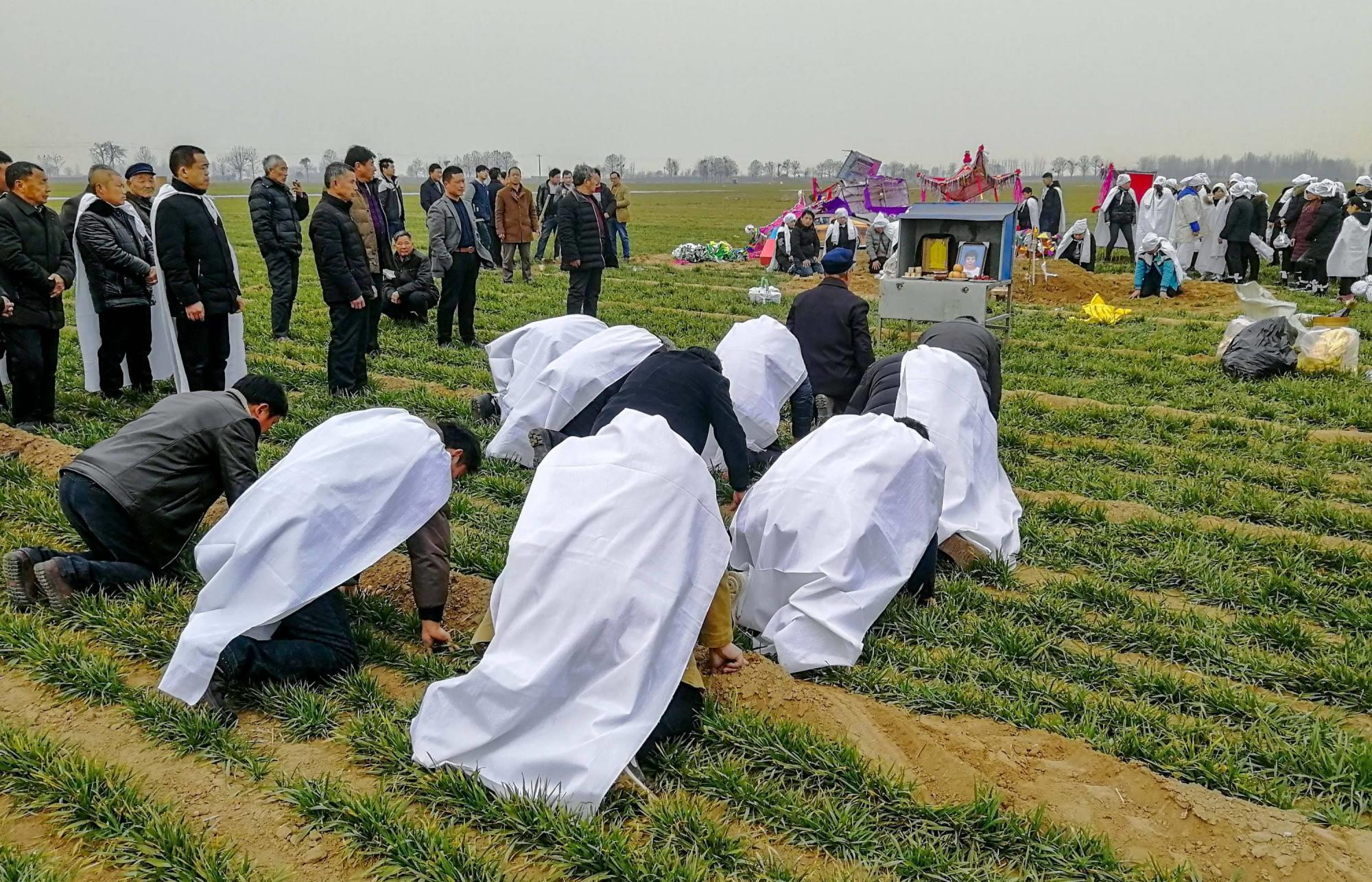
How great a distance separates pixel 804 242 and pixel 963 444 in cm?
1298

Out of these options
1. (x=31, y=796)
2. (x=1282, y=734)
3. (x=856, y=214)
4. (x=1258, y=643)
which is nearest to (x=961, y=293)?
(x=1258, y=643)

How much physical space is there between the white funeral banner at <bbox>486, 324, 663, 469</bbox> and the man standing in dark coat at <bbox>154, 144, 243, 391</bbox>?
279 centimetres

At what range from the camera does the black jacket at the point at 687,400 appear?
14.8 feet

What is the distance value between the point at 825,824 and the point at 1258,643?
243cm

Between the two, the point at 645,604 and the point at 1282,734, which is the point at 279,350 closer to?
the point at 645,604

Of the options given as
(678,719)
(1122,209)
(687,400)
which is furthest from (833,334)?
(1122,209)

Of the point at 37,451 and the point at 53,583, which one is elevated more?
the point at 37,451

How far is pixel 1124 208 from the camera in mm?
19156

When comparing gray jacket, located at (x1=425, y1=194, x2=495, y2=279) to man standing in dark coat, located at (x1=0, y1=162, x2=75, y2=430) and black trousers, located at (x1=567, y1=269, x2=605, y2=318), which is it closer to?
black trousers, located at (x1=567, y1=269, x2=605, y2=318)

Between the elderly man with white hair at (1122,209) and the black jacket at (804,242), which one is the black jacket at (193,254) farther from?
the elderly man with white hair at (1122,209)

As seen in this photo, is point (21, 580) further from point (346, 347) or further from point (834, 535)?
point (346, 347)

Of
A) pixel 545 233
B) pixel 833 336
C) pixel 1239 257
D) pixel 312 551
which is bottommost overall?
pixel 312 551

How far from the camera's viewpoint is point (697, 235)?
28406 millimetres

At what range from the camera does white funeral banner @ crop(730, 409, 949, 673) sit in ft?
13.5
